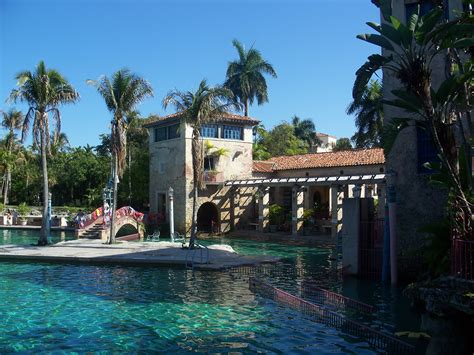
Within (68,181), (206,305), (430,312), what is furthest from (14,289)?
(68,181)

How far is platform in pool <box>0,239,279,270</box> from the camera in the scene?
21453mm

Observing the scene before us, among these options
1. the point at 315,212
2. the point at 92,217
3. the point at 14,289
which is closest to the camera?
the point at 14,289

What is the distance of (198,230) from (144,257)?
1891cm

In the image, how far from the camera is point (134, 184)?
45250mm

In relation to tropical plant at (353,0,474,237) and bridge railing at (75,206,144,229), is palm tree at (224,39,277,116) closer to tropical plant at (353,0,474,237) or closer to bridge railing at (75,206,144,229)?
bridge railing at (75,206,144,229)

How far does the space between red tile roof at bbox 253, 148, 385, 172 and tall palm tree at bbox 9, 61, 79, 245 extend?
18872mm

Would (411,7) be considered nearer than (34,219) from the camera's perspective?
Yes

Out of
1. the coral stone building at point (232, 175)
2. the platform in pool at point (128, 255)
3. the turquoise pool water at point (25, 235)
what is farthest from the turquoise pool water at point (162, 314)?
the coral stone building at point (232, 175)

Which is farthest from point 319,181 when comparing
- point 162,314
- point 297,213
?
point 162,314

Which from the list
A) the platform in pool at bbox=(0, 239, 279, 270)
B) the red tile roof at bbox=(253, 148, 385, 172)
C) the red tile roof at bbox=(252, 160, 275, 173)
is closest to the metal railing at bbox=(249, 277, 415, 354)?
the platform in pool at bbox=(0, 239, 279, 270)

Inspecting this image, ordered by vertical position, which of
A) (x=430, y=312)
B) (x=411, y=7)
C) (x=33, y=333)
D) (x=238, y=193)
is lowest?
(x=33, y=333)

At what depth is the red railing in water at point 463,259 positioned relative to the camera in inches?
347

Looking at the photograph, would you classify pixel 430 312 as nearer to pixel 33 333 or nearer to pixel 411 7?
pixel 33 333

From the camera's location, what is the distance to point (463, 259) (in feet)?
30.1
